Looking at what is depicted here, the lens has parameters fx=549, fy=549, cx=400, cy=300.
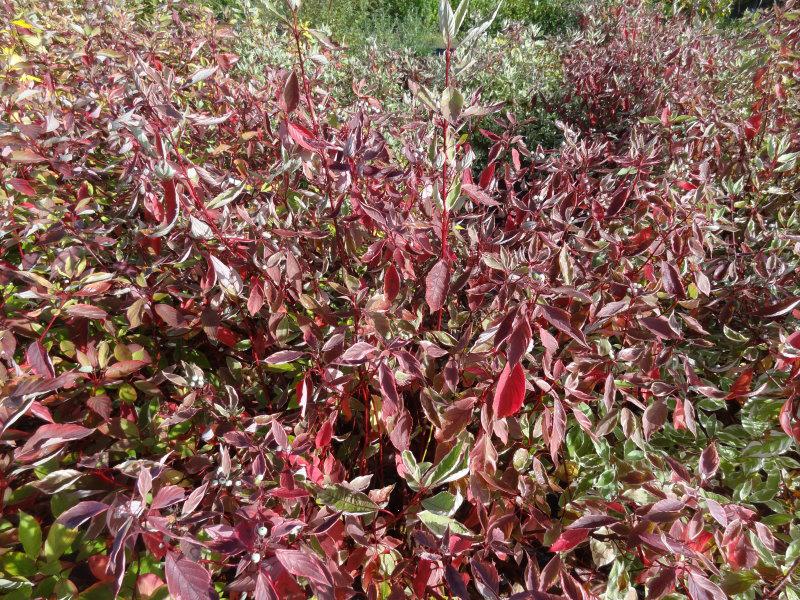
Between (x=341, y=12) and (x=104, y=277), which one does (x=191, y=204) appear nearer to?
(x=104, y=277)

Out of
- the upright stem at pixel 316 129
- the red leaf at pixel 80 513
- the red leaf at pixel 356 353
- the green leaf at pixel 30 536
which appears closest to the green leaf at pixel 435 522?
the red leaf at pixel 356 353

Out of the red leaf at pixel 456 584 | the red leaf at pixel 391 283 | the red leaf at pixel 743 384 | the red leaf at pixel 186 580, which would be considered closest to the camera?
the red leaf at pixel 186 580

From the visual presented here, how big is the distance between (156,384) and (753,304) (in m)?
1.79

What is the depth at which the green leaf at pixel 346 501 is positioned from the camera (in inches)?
38.4

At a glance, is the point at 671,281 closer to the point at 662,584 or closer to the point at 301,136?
the point at 662,584

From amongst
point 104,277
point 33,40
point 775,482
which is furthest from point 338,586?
point 33,40

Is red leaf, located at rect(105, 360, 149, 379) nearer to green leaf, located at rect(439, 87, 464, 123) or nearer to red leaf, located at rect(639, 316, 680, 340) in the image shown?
green leaf, located at rect(439, 87, 464, 123)

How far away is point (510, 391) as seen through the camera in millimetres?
1065

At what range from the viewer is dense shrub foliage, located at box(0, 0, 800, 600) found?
41.7 inches

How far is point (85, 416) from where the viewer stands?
4.64 ft

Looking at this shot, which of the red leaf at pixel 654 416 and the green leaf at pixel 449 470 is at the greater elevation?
the red leaf at pixel 654 416

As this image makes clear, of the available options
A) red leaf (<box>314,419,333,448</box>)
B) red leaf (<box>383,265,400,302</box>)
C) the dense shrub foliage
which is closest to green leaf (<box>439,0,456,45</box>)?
the dense shrub foliage

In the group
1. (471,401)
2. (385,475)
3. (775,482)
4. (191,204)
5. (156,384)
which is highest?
(191,204)

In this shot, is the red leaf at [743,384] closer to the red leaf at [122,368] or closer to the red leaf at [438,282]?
the red leaf at [438,282]
